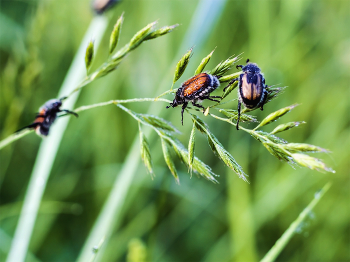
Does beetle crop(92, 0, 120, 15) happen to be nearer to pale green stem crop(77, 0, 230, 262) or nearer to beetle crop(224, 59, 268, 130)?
pale green stem crop(77, 0, 230, 262)

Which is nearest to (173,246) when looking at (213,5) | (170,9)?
(213,5)

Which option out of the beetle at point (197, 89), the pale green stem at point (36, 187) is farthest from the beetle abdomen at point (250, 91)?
the pale green stem at point (36, 187)

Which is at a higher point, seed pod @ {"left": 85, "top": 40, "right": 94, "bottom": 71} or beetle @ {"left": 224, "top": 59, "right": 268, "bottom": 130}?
seed pod @ {"left": 85, "top": 40, "right": 94, "bottom": 71}

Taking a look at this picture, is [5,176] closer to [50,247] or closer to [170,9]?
[50,247]

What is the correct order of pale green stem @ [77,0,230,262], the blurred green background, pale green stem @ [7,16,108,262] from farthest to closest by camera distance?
the blurred green background, pale green stem @ [77,0,230,262], pale green stem @ [7,16,108,262]

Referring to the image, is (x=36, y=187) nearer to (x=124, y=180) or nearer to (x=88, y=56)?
(x=124, y=180)

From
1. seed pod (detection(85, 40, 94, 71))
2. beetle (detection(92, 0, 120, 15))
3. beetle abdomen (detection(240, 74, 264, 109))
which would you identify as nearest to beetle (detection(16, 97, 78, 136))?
seed pod (detection(85, 40, 94, 71))
